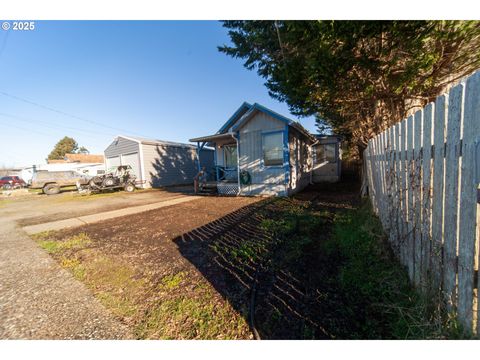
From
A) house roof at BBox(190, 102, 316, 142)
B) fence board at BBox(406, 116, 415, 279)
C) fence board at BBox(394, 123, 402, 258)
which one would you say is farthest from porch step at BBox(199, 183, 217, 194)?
fence board at BBox(406, 116, 415, 279)

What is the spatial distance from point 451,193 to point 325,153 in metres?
13.8

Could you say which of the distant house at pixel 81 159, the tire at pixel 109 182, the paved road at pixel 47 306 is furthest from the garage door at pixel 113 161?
the distant house at pixel 81 159

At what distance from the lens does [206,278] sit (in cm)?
273

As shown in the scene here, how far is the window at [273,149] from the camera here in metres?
8.87

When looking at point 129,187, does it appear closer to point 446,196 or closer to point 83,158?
point 446,196

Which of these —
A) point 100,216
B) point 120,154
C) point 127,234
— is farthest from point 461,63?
point 120,154

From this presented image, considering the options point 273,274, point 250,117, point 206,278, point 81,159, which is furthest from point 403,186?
point 81,159

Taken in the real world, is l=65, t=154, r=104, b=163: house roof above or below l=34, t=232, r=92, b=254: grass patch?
above

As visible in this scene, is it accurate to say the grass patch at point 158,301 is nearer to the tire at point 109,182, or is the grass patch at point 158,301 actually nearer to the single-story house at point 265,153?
the single-story house at point 265,153

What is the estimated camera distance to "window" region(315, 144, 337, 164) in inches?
551

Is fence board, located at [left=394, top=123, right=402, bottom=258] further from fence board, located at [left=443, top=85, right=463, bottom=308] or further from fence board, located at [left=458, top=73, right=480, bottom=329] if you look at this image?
fence board, located at [left=458, top=73, right=480, bottom=329]

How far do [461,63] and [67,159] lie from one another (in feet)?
164

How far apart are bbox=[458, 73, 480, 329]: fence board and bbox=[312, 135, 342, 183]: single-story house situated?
13489mm
